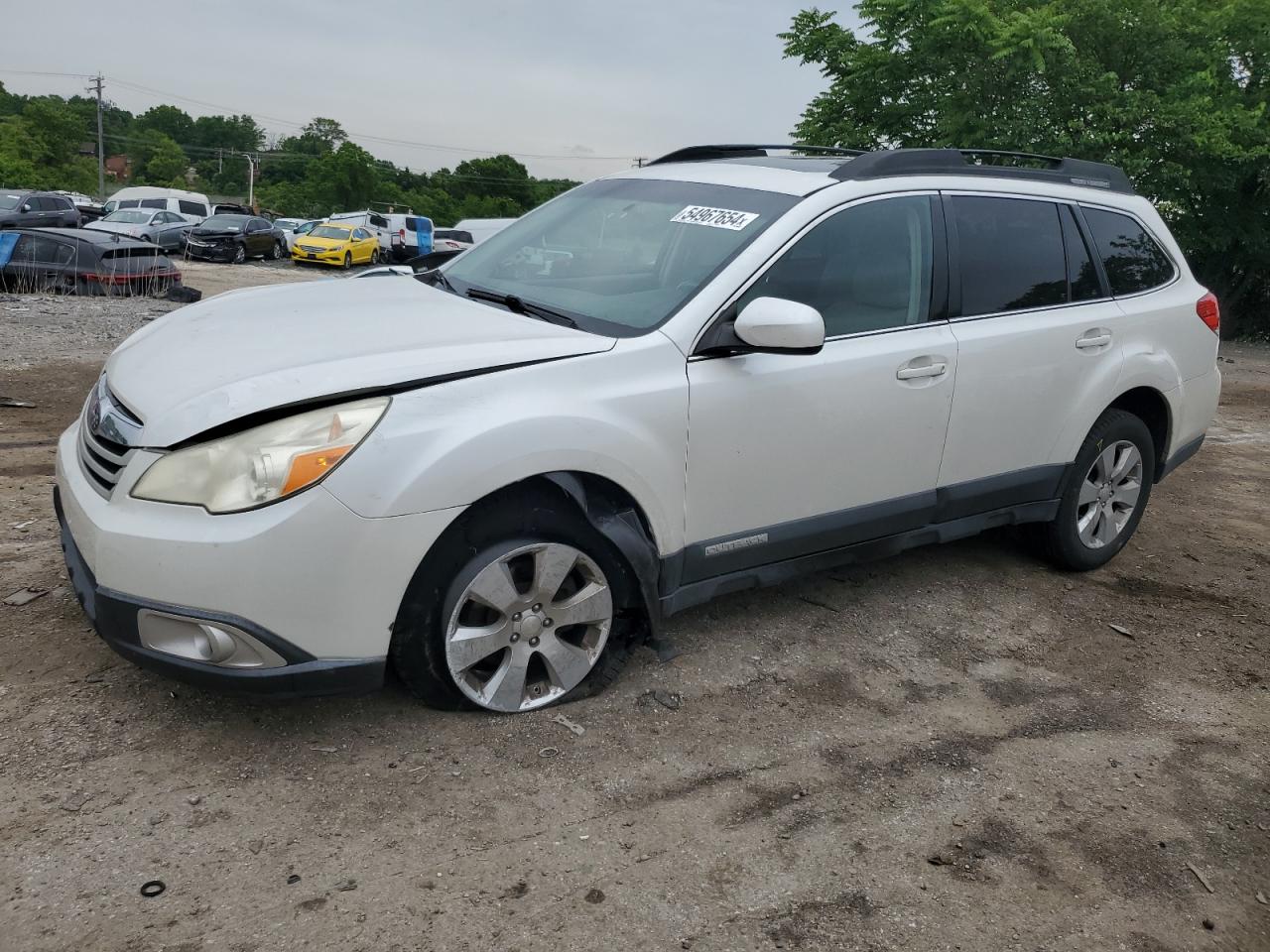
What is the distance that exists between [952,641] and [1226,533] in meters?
2.80

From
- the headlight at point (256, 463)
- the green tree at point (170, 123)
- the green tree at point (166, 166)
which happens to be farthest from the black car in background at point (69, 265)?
the green tree at point (170, 123)

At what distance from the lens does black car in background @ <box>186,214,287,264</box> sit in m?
32.2

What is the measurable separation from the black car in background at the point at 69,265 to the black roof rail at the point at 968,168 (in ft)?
48.6

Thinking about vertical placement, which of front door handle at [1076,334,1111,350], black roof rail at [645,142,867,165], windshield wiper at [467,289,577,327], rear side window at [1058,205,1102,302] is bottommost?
windshield wiper at [467,289,577,327]

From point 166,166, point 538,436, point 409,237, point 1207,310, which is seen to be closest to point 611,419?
point 538,436

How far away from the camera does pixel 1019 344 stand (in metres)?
4.32

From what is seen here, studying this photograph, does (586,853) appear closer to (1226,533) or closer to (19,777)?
(19,777)

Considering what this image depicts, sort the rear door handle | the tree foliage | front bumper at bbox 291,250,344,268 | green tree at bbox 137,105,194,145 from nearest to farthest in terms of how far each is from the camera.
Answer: the rear door handle → front bumper at bbox 291,250,344,268 → the tree foliage → green tree at bbox 137,105,194,145

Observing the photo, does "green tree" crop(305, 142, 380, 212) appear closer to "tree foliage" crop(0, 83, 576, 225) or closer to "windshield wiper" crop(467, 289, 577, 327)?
"tree foliage" crop(0, 83, 576, 225)

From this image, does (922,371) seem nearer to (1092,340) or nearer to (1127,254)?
(1092,340)

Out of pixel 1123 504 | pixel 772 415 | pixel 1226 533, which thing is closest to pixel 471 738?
pixel 772 415

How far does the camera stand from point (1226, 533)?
6137 millimetres

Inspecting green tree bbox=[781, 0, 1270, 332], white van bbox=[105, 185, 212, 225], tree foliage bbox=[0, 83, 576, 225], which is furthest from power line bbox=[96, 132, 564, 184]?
green tree bbox=[781, 0, 1270, 332]

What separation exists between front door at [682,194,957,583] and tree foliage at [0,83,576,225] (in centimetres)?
7634
